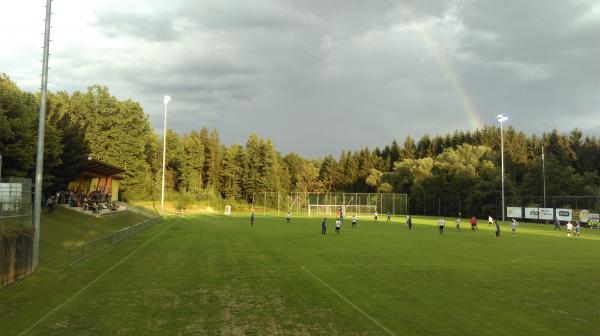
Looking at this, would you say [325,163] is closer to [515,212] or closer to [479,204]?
[479,204]

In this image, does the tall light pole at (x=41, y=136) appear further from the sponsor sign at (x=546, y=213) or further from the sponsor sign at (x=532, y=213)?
the sponsor sign at (x=532, y=213)

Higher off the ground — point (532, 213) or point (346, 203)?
point (346, 203)

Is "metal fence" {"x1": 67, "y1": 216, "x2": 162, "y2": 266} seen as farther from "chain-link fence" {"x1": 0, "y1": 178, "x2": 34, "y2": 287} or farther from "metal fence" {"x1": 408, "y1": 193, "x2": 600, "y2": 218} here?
"metal fence" {"x1": 408, "y1": 193, "x2": 600, "y2": 218}

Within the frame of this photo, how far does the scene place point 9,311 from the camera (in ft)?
43.4

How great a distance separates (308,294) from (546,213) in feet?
200

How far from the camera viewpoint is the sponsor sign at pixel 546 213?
6412 centimetres

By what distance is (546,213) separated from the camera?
6512cm

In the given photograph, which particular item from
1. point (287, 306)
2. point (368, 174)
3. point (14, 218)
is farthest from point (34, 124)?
point (368, 174)

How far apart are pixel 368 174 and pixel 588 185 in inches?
2482

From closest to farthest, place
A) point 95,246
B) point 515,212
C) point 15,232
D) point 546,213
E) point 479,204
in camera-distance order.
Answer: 1. point 15,232
2. point 95,246
3. point 546,213
4. point 515,212
5. point 479,204

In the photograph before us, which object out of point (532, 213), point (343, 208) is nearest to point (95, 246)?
point (532, 213)

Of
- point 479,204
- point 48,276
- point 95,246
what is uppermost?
point 479,204

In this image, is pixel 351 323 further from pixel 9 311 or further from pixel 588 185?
pixel 588 185

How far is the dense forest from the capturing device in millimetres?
78000
